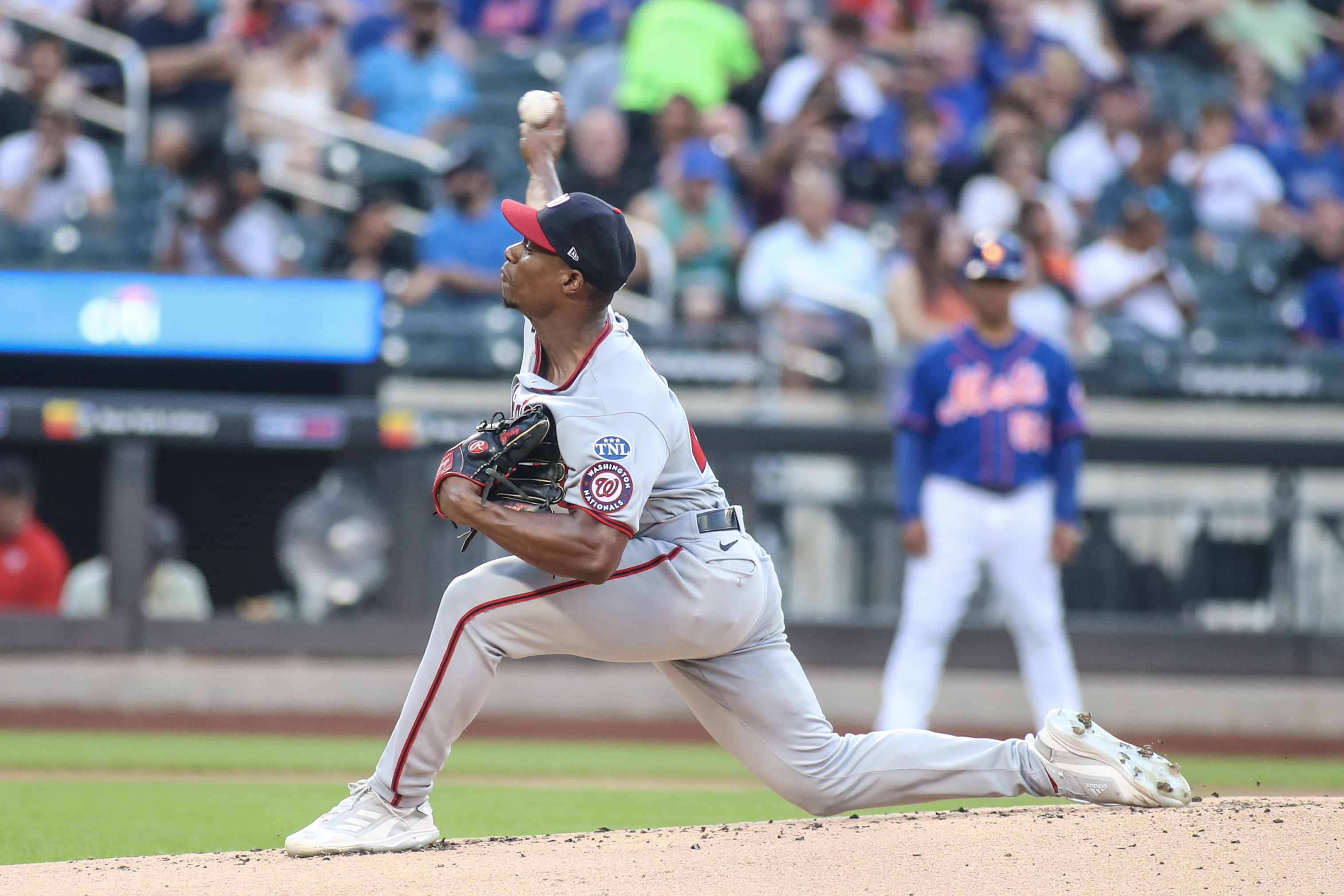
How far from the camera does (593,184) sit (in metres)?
10.1

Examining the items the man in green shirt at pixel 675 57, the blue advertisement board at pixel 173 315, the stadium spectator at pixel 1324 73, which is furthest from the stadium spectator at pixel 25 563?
the stadium spectator at pixel 1324 73

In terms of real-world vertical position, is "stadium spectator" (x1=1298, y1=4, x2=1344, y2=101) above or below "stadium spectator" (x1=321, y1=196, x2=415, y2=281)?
above

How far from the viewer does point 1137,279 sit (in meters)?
9.90

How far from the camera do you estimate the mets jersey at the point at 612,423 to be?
3463 millimetres

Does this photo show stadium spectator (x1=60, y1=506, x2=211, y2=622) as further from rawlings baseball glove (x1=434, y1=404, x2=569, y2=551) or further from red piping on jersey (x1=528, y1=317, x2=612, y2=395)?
red piping on jersey (x1=528, y1=317, x2=612, y2=395)

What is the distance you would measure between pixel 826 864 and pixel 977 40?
9630mm

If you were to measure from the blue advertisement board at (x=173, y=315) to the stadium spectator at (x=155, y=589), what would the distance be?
0.91 metres

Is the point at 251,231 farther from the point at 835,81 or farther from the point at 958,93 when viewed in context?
the point at 958,93

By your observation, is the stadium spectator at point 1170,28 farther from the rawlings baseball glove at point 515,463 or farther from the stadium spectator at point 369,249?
the rawlings baseball glove at point 515,463

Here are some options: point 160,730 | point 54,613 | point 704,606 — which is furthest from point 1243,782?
point 54,613

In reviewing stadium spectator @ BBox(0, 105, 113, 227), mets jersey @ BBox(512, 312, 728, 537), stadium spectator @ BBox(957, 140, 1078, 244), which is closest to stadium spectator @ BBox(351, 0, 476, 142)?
stadium spectator @ BBox(0, 105, 113, 227)

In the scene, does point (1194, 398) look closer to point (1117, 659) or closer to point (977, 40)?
point (1117, 659)

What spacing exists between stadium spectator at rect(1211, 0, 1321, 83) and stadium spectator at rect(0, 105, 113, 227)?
29.3 ft

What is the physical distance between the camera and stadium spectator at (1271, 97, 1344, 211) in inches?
456
